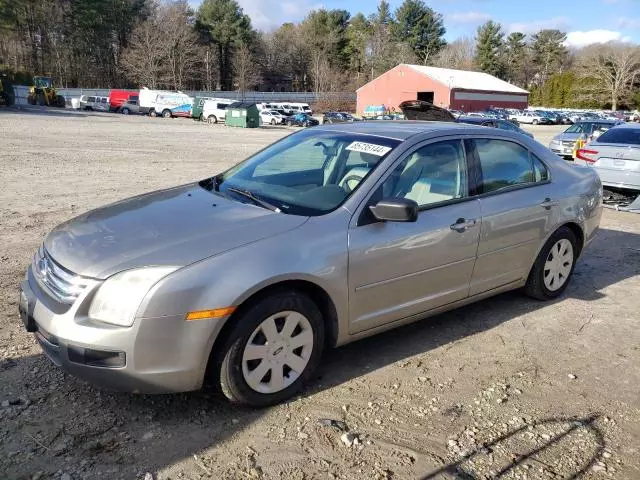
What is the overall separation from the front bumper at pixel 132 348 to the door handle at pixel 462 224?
75.1 inches

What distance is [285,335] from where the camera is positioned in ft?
10.8

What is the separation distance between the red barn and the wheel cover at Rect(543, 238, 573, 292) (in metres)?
62.1

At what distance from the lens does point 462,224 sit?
162 inches

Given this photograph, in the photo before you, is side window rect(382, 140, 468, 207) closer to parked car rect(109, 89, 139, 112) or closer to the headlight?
the headlight

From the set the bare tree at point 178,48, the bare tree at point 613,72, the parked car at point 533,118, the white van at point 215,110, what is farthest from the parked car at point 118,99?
the bare tree at point 613,72

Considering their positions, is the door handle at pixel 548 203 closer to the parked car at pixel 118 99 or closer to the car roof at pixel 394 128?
the car roof at pixel 394 128

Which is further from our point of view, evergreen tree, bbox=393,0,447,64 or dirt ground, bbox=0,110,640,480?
evergreen tree, bbox=393,0,447,64

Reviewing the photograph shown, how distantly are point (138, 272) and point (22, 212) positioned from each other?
6050 millimetres

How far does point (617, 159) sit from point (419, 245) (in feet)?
25.3

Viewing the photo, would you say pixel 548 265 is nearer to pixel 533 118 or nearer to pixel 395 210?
pixel 395 210

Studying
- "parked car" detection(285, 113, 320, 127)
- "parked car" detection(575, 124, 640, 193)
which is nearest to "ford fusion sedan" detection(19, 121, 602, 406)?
"parked car" detection(575, 124, 640, 193)

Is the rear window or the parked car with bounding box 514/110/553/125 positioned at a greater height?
the parked car with bounding box 514/110/553/125

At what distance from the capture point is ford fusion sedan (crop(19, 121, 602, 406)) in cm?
292

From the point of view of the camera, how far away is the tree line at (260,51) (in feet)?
239
